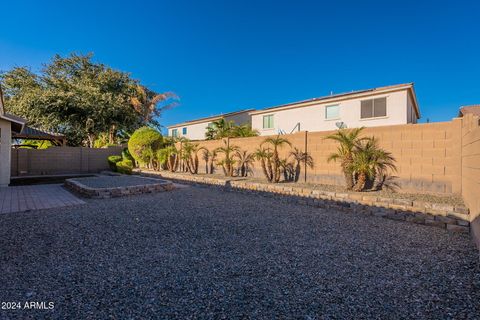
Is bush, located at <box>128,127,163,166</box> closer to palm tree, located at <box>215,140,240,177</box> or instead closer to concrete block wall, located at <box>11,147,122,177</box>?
concrete block wall, located at <box>11,147,122,177</box>

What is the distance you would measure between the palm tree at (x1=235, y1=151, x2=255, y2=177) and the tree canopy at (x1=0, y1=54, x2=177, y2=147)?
1487 centimetres

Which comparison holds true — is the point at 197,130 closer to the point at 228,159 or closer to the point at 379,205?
the point at 228,159

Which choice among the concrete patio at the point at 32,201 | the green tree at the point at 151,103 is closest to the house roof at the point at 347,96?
the green tree at the point at 151,103

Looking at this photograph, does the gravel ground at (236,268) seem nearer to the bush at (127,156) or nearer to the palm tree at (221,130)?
the bush at (127,156)

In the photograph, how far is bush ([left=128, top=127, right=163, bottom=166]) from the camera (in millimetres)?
14703

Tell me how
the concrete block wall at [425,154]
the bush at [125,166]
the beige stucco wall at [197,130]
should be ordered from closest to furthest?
the concrete block wall at [425,154]
the bush at [125,166]
the beige stucco wall at [197,130]

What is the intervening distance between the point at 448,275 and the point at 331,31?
16.6 metres

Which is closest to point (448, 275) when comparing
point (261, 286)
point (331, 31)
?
point (261, 286)

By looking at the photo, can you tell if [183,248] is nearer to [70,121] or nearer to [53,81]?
[70,121]

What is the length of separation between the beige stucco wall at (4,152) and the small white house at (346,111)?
15348 mm

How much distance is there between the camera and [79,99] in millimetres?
19703

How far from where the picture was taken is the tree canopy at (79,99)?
1919cm

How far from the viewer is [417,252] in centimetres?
357

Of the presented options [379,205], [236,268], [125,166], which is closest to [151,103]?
[125,166]
